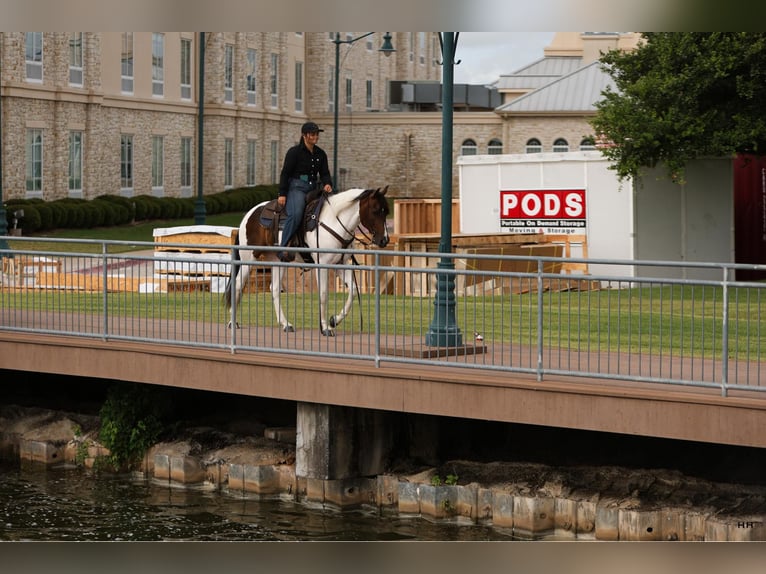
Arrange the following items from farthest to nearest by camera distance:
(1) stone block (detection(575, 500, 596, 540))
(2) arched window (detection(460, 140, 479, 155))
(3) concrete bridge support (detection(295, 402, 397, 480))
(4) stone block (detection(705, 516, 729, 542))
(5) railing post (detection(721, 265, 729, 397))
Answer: (2) arched window (detection(460, 140, 479, 155)), (3) concrete bridge support (detection(295, 402, 397, 480)), (1) stone block (detection(575, 500, 596, 540)), (4) stone block (detection(705, 516, 729, 542)), (5) railing post (detection(721, 265, 729, 397))

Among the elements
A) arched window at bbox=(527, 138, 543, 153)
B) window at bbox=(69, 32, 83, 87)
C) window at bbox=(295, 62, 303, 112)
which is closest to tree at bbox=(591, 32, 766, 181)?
window at bbox=(69, 32, 83, 87)

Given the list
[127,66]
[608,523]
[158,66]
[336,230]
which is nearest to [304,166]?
[336,230]

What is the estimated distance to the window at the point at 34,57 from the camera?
148 feet

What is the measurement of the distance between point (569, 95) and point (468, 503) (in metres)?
53.2

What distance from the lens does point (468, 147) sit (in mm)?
70188

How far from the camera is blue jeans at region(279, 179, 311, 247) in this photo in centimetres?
1448

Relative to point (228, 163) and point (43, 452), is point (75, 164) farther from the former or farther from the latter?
point (43, 452)

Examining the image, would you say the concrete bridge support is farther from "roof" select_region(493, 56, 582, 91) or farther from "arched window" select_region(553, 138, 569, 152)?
"roof" select_region(493, 56, 582, 91)

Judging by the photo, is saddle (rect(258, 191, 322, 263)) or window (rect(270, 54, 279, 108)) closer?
saddle (rect(258, 191, 322, 263))

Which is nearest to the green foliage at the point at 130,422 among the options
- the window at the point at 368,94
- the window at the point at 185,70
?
the window at the point at 185,70

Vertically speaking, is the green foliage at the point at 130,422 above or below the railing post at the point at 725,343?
below

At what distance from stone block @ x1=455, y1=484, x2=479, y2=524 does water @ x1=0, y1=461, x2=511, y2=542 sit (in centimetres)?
14

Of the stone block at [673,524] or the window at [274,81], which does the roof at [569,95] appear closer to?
the window at [274,81]

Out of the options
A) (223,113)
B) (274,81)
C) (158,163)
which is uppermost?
(274,81)
